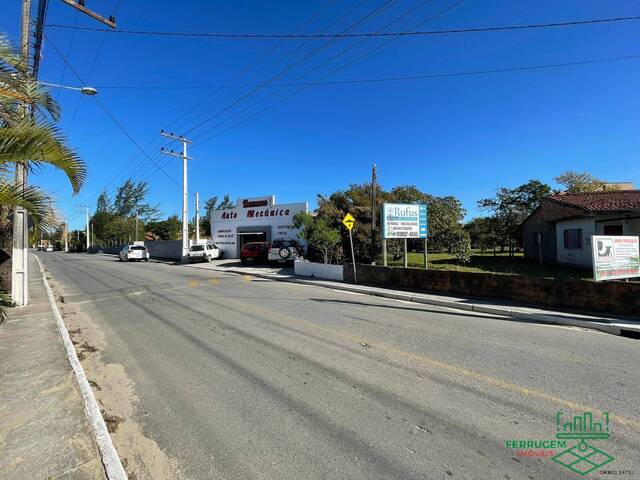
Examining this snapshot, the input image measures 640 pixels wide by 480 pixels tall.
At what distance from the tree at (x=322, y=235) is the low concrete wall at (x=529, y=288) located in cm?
594

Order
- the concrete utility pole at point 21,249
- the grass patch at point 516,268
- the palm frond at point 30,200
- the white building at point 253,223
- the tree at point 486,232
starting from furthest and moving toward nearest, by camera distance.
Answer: the tree at point 486,232, the white building at point 253,223, the grass patch at point 516,268, the concrete utility pole at point 21,249, the palm frond at point 30,200

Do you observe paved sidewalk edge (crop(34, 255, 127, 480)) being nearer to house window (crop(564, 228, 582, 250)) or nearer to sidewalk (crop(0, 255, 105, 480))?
sidewalk (crop(0, 255, 105, 480))

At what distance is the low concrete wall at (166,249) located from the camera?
37147mm

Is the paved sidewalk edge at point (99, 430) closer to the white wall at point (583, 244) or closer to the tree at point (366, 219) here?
the tree at point (366, 219)

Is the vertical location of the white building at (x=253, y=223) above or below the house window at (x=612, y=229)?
above

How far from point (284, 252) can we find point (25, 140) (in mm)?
19201

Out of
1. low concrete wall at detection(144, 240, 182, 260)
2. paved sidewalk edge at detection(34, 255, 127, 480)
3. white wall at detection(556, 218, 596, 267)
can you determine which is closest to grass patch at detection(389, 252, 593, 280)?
white wall at detection(556, 218, 596, 267)

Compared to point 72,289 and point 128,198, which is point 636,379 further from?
point 128,198

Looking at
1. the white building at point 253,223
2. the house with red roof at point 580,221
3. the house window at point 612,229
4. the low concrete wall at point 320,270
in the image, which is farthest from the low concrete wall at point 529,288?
the white building at point 253,223

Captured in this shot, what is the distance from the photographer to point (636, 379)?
4629mm

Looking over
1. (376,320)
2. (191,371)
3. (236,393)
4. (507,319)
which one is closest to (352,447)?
(236,393)

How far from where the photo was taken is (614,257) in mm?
10086

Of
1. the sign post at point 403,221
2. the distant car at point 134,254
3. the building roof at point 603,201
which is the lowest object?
the distant car at point 134,254

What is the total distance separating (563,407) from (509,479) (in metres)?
1.70
